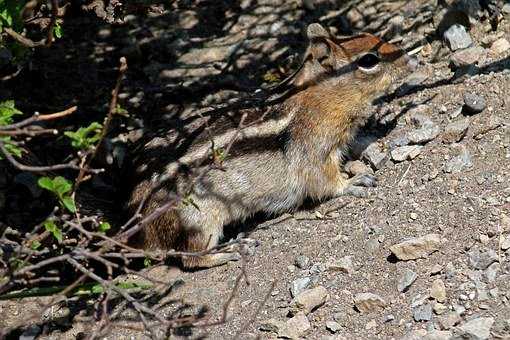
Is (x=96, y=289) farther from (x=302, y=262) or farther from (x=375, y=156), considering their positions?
(x=375, y=156)

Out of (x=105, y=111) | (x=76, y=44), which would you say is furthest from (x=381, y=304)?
(x=76, y=44)

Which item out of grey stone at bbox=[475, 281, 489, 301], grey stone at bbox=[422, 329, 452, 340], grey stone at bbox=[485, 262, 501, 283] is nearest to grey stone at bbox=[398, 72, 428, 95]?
grey stone at bbox=[485, 262, 501, 283]

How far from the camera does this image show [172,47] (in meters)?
8.07

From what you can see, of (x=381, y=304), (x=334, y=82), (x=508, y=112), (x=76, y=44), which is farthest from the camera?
(x=76, y=44)

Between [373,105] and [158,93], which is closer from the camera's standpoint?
[373,105]

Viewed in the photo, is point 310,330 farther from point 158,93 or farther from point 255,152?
point 158,93

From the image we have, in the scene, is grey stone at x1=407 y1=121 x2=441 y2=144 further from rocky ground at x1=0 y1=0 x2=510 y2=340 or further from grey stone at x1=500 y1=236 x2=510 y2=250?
grey stone at x1=500 y1=236 x2=510 y2=250

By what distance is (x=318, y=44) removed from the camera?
6758 millimetres

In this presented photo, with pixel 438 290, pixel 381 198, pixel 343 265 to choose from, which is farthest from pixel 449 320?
pixel 381 198

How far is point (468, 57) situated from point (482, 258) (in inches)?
89.6

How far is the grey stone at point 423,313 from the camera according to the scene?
5074 millimetres

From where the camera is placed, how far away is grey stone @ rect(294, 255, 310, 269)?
5902 mm

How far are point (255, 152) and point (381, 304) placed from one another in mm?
1821

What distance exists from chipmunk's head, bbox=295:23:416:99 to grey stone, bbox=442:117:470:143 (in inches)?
28.8
